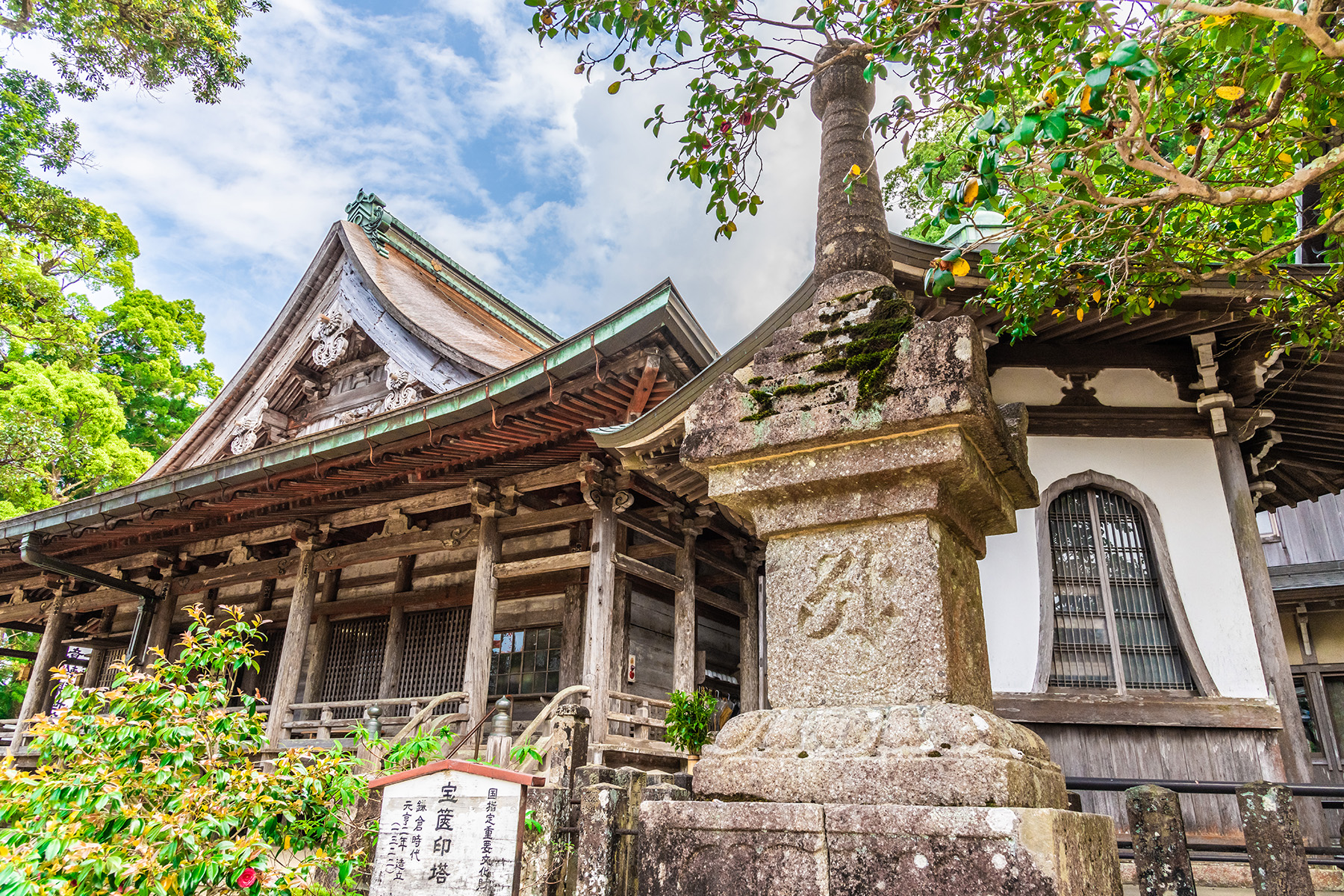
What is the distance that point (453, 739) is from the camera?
7656 mm

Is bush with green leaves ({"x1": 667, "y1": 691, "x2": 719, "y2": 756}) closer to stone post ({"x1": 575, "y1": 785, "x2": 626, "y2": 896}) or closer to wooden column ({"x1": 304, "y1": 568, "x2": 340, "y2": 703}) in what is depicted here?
stone post ({"x1": 575, "y1": 785, "x2": 626, "y2": 896})

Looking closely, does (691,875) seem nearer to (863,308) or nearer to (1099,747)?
(863,308)

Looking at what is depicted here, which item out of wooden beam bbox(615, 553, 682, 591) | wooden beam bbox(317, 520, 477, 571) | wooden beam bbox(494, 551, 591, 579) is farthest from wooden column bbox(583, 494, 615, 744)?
wooden beam bbox(317, 520, 477, 571)

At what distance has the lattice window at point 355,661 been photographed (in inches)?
427

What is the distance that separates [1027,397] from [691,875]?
5790 mm

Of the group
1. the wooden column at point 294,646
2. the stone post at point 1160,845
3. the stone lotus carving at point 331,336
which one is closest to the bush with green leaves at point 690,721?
the stone post at point 1160,845

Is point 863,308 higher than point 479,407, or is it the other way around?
point 479,407

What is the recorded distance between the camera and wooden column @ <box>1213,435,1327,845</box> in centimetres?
560

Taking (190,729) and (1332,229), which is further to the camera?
(1332,229)

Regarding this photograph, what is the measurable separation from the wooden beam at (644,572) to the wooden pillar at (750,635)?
5.78 feet

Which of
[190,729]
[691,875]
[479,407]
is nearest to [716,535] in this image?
[479,407]

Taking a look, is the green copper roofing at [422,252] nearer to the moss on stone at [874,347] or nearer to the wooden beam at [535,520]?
the wooden beam at [535,520]

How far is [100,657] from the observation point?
14.4 metres

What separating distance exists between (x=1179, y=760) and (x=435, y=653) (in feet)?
26.4
